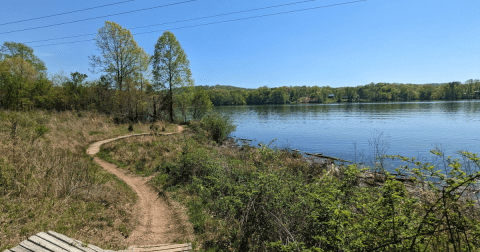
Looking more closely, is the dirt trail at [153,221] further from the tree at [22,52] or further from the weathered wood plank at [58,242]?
the tree at [22,52]

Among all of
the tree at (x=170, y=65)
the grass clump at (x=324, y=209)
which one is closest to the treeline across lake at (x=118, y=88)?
the tree at (x=170, y=65)

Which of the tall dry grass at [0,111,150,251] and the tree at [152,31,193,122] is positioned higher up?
the tree at [152,31,193,122]

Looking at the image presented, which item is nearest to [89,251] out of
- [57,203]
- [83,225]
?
[83,225]

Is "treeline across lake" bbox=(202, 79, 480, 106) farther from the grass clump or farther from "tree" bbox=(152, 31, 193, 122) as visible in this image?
the grass clump

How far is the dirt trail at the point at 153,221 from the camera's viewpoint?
6.56m

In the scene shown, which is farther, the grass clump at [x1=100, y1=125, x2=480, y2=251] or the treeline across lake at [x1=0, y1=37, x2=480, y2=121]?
the treeline across lake at [x1=0, y1=37, x2=480, y2=121]

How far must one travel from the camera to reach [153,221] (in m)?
7.59

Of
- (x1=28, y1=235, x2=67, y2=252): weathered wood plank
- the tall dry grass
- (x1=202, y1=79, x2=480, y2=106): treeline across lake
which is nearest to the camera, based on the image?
(x1=28, y1=235, x2=67, y2=252): weathered wood plank

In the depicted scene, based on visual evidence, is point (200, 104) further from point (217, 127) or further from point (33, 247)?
point (33, 247)

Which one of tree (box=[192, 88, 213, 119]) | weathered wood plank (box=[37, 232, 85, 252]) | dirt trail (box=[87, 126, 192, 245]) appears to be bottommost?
dirt trail (box=[87, 126, 192, 245])

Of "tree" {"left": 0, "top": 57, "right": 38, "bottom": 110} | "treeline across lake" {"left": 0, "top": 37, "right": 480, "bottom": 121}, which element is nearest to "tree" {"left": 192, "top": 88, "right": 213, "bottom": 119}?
"treeline across lake" {"left": 0, "top": 37, "right": 480, "bottom": 121}

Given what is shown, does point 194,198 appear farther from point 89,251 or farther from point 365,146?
point 365,146

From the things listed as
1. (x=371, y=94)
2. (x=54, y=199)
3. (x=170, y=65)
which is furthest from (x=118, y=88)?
(x=371, y=94)

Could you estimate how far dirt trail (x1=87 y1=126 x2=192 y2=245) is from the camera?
6.56 m
